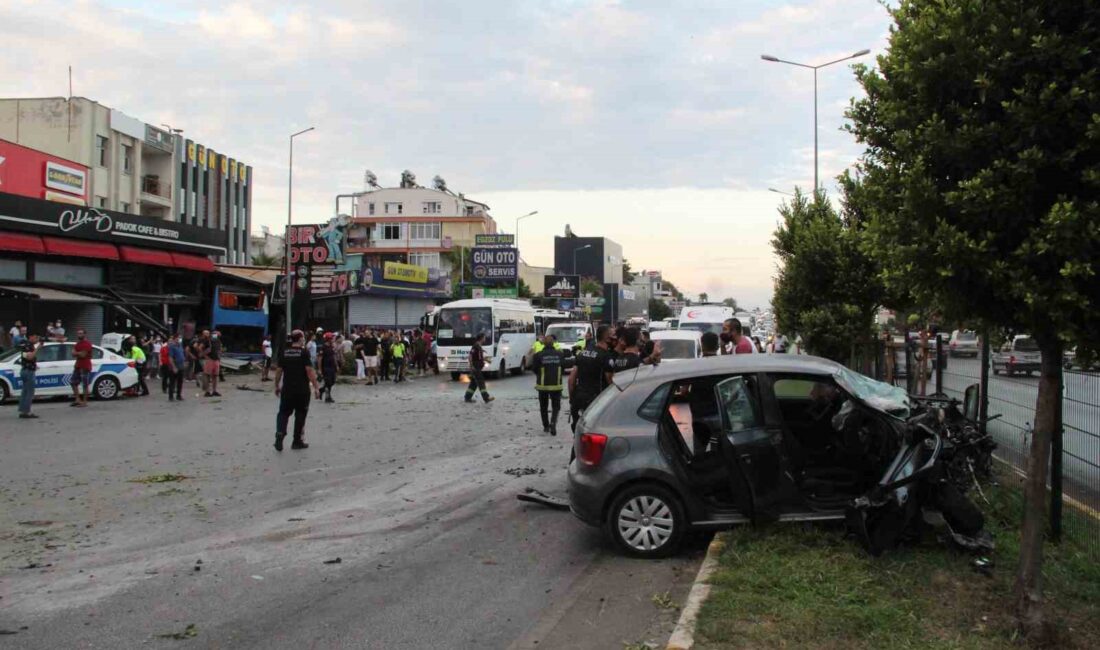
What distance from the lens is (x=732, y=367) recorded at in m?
6.77

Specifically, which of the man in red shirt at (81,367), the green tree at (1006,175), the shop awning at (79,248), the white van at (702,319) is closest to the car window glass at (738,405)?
the green tree at (1006,175)

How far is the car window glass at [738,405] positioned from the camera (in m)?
6.46

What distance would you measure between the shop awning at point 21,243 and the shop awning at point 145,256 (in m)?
3.62

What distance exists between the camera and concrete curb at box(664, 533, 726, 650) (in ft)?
14.8

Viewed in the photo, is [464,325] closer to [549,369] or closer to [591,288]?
[549,369]

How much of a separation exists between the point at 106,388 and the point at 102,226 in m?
13.5

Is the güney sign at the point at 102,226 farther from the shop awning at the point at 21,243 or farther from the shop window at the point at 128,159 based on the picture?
the shop window at the point at 128,159

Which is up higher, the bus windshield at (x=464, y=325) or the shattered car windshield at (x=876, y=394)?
the bus windshield at (x=464, y=325)

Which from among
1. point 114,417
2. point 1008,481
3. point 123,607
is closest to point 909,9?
A: point 1008,481

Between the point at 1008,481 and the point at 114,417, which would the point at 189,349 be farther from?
the point at 1008,481

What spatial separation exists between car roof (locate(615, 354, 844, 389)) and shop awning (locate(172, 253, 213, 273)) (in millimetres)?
32746

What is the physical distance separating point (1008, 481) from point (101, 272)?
109 ft

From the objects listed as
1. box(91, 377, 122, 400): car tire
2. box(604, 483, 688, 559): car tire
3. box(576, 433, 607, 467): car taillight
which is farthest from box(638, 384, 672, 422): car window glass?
box(91, 377, 122, 400): car tire

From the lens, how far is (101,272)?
1286 inches
